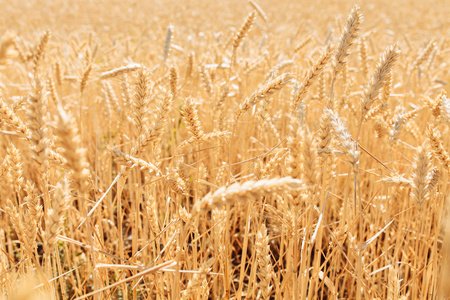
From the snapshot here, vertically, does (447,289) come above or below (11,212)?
below

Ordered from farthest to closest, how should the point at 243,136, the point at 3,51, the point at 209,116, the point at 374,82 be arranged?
1. the point at 209,116
2. the point at 243,136
3. the point at 374,82
4. the point at 3,51

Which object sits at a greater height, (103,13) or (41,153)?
(103,13)

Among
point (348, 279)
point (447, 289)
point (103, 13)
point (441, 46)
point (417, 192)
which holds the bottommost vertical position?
point (348, 279)

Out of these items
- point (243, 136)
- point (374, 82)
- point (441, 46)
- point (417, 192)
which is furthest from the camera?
point (441, 46)

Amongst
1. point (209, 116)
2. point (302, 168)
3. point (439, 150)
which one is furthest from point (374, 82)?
point (209, 116)

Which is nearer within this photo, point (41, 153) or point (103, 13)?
point (41, 153)

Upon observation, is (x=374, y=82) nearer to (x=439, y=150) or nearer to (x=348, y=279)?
(x=439, y=150)

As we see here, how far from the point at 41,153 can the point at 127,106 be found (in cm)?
104

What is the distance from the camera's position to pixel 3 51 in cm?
60

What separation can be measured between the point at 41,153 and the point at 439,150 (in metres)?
0.95

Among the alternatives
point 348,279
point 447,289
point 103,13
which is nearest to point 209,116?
point 348,279

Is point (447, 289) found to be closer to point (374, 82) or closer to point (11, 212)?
point (374, 82)

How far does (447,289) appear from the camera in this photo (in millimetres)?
727

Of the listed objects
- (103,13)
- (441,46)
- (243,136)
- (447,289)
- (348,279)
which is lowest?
(348,279)
